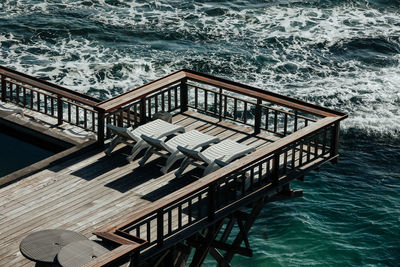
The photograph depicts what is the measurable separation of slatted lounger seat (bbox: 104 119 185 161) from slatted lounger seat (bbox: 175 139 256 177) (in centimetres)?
93

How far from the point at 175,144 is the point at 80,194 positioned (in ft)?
7.11

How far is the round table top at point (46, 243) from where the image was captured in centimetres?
1121

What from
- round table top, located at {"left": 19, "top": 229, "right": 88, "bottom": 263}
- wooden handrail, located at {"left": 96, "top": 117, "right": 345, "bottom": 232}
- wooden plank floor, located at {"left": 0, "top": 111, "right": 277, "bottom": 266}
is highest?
wooden handrail, located at {"left": 96, "top": 117, "right": 345, "bottom": 232}

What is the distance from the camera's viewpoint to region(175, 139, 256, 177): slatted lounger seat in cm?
1418

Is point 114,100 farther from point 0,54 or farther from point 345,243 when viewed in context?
point 0,54

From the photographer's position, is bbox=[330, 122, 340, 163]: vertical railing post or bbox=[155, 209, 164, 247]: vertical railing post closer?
bbox=[155, 209, 164, 247]: vertical railing post

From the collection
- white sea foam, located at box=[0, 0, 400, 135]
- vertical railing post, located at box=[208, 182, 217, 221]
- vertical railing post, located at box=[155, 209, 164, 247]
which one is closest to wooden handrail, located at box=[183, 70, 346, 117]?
vertical railing post, located at box=[208, 182, 217, 221]

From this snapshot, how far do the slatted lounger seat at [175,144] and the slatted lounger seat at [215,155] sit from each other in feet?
0.77

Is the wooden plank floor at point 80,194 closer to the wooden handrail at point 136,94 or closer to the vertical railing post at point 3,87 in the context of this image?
the wooden handrail at point 136,94

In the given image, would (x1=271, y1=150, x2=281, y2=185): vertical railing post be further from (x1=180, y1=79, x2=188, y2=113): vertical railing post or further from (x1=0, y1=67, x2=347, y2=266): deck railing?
(x1=180, y1=79, x2=188, y2=113): vertical railing post

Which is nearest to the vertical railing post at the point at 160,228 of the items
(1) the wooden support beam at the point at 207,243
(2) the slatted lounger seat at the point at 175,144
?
(1) the wooden support beam at the point at 207,243

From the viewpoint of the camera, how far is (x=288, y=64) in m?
32.3

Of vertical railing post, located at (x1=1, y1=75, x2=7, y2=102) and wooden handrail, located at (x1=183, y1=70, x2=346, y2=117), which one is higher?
wooden handrail, located at (x1=183, y1=70, x2=346, y2=117)

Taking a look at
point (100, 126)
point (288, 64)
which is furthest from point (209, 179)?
point (288, 64)
